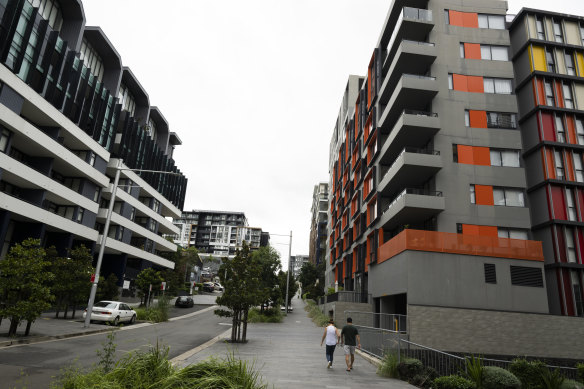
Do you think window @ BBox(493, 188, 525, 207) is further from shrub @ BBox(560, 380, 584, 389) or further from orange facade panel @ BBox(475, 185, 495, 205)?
shrub @ BBox(560, 380, 584, 389)

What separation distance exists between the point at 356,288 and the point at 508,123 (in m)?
21.3

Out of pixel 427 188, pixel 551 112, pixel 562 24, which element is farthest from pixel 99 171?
pixel 562 24

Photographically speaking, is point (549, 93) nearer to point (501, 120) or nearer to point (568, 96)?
point (568, 96)

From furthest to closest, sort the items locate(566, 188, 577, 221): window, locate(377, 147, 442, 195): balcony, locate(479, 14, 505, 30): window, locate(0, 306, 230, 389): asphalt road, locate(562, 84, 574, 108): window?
locate(479, 14, 505, 30): window → locate(562, 84, 574, 108): window → locate(377, 147, 442, 195): balcony → locate(566, 188, 577, 221): window → locate(0, 306, 230, 389): asphalt road

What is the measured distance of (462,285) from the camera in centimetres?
2303

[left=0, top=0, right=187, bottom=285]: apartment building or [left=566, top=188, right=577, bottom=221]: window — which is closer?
[left=566, top=188, right=577, bottom=221]: window

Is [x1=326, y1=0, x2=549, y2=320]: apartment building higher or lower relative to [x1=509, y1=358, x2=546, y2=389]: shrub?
higher

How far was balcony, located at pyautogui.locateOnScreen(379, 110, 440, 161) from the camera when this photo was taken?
27031 mm

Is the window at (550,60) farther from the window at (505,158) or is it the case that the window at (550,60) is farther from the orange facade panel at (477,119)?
the window at (505,158)

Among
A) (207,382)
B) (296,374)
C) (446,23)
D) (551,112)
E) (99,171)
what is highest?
(446,23)

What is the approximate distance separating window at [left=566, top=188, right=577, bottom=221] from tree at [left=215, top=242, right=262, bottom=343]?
74.4 feet

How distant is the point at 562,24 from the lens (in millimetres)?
29844

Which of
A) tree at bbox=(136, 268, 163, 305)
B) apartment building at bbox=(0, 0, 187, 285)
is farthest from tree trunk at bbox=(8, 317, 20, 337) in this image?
tree at bbox=(136, 268, 163, 305)

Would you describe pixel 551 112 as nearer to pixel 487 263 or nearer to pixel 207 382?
pixel 487 263
